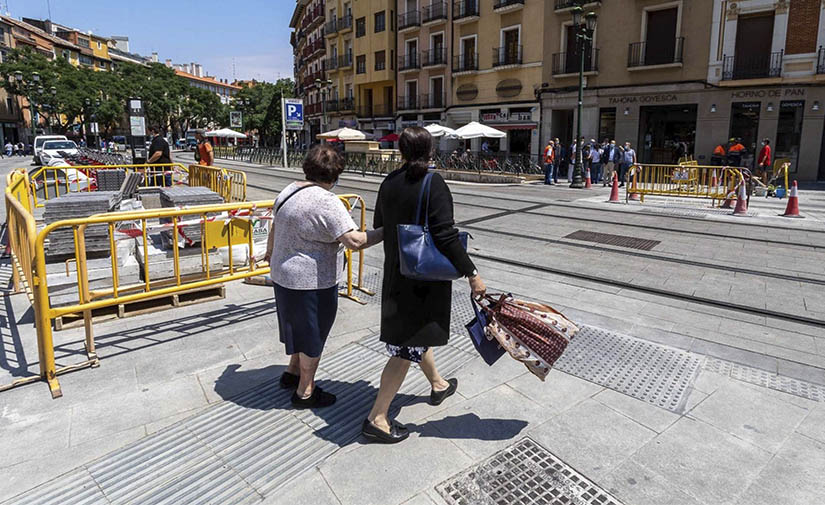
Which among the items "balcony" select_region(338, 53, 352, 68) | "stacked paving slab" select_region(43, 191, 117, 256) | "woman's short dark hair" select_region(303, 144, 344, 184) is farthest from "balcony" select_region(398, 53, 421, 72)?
"woman's short dark hair" select_region(303, 144, 344, 184)

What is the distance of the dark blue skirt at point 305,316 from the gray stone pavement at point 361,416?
0.49m

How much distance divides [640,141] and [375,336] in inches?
939

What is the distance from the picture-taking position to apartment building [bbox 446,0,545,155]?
1137 inches

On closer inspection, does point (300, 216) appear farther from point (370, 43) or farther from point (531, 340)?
point (370, 43)

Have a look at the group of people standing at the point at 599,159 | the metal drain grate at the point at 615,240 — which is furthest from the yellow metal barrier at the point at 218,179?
the group of people standing at the point at 599,159

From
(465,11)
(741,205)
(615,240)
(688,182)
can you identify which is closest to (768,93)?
(688,182)

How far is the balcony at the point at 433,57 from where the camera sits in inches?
1355

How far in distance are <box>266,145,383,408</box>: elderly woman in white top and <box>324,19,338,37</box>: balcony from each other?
47235 millimetres

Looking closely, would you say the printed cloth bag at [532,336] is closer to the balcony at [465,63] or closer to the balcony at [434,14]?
the balcony at [465,63]

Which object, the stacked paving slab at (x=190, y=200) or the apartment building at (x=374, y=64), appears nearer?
the stacked paving slab at (x=190, y=200)

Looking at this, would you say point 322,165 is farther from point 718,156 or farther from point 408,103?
point 408,103

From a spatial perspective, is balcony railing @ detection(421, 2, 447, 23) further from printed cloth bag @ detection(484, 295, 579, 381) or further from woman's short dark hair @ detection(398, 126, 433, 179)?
printed cloth bag @ detection(484, 295, 579, 381)

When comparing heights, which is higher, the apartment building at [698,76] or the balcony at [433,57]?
the balcony at [433,57]

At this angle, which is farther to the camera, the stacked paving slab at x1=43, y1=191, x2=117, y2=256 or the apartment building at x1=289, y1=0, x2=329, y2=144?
the apartment building at x1=289, y1=0, x2=329, y2=144
